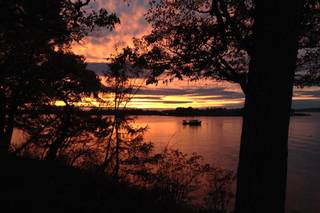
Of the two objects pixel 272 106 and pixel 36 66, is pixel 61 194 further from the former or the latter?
pixel 36 66

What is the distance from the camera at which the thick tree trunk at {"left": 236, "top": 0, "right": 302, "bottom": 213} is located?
12.8 feet

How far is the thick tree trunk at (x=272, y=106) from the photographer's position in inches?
154

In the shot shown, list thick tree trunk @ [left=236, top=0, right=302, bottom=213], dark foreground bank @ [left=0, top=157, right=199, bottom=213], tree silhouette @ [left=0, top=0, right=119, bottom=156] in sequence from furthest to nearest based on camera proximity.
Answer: tree silhouette @ [left=0, top=0, right=119, bottom=156]
dark foreground bank @ [left=0, top=157, right=199, bottom=213]
thick tree trunk @ [left=236, top=0, right=302, bottom=213]

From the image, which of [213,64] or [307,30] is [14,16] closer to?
[213,64]

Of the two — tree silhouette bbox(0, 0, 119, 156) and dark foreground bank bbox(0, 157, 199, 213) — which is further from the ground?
tree silhouette bbox(0, 0, 119, 156)

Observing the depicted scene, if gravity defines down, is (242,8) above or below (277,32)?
above

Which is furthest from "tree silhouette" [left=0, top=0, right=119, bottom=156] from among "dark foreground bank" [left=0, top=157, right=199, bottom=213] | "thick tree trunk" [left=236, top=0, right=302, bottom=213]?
"thick tree trunk" [left=236, top=0, right=302, bottom=213]

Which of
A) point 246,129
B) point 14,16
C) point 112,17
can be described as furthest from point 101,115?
point 246,129

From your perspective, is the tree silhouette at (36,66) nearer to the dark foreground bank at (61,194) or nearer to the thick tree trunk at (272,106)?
the dark foreground bank at (61,194)

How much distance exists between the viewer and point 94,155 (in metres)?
27.6

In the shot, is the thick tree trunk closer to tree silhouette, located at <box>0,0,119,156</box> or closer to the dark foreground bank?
the dark foreground bank

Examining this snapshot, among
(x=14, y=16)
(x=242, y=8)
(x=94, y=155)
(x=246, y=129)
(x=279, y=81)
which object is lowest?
(x=94, y=155)

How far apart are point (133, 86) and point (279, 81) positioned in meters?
25.7

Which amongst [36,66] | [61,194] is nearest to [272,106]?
[61,194]
